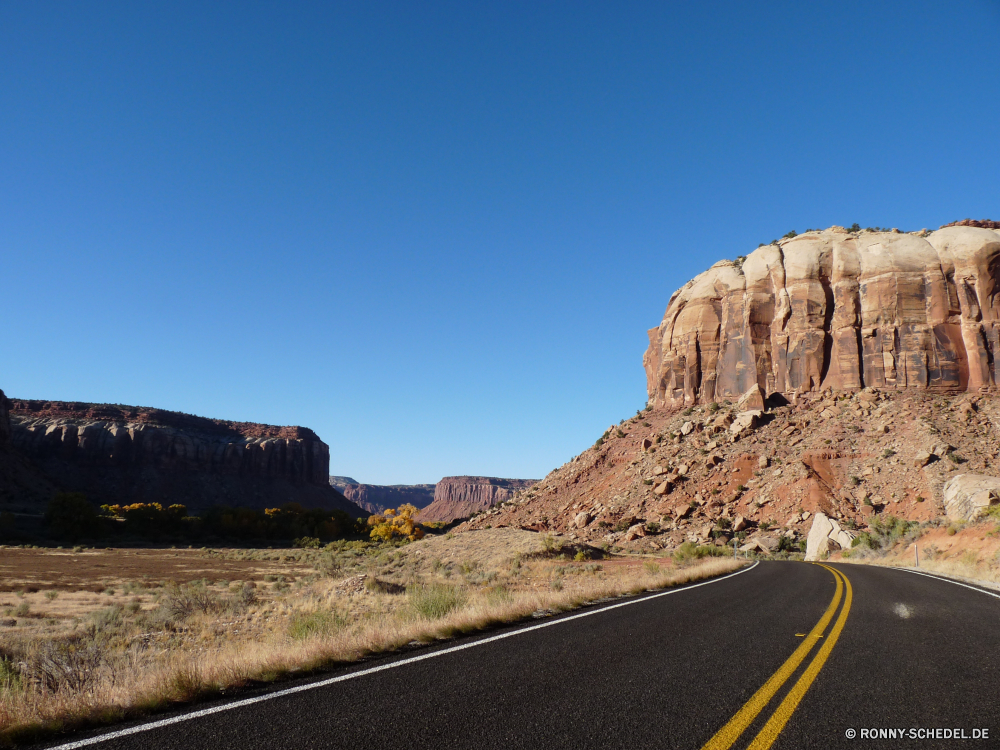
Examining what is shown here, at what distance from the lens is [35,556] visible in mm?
44750

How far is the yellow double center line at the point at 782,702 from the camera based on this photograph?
3.99 m

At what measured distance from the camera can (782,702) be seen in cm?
480

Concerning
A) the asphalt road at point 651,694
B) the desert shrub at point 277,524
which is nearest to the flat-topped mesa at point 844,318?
the desert shrub at point 277,524

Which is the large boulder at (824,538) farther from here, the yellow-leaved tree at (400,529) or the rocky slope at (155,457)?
the rocky slope at (155,457)

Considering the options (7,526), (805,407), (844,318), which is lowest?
(7,526)

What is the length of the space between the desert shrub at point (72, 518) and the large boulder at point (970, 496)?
281ft

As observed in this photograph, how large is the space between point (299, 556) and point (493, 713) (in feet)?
166

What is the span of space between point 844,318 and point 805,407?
11.8m

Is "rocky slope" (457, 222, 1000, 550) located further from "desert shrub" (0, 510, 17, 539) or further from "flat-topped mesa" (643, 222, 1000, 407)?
"desert shrub" (0, 510, 17, 539)

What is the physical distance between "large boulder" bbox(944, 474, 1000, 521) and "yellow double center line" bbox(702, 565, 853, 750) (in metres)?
33.4

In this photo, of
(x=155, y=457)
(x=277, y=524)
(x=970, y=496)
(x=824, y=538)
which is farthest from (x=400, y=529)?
(x=155, y=457)

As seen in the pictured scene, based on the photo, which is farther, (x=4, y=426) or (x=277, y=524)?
(x=4, y=426)

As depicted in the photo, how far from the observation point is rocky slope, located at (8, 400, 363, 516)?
120m

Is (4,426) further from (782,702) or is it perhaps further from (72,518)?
(782,702)
